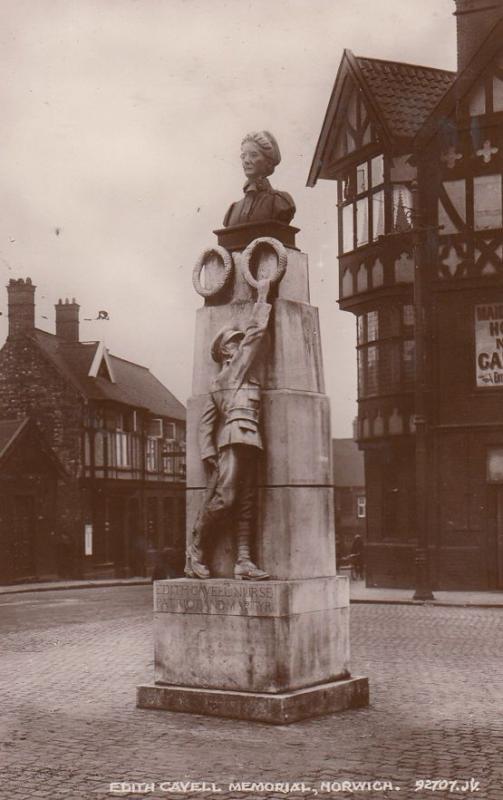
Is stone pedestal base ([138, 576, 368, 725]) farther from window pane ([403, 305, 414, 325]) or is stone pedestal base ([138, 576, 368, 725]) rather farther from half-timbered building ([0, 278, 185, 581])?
half-timbered building ([0, 278, 185, 581])

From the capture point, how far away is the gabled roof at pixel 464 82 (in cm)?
2720

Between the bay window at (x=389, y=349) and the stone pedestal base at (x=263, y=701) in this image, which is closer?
the stone pedestal base at (x=263, y=701)

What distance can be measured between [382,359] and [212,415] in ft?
64.9

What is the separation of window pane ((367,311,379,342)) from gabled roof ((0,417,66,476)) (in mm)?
14347

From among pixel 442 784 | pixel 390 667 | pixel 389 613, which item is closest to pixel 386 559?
pixel 389 613

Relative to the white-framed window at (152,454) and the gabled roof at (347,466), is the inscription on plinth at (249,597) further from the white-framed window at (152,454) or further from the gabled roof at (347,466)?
the gabled roof at (347,466)

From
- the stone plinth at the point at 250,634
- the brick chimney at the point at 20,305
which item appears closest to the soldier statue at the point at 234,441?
the stone plinth at the point at 250,634

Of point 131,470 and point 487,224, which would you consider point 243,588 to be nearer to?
point 487,224

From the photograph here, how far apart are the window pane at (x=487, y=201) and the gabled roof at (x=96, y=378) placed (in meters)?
21.3

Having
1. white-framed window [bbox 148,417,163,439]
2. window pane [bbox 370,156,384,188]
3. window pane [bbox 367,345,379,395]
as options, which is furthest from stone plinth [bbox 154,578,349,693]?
white-framed window [bbox 148,417,163,439]

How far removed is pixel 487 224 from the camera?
27.6 metres

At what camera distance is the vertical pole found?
2538 cm

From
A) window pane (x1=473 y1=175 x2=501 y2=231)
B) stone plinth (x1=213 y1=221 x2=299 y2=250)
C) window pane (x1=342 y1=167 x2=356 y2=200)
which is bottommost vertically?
stone plinth (x1=213 y1=221 x2=299 y2=250)

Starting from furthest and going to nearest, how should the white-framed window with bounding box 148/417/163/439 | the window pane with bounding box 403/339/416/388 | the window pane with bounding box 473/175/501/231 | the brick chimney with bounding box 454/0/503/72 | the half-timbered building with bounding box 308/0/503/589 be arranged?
1. the white-framed window with bounding box 148/417/163/439
2. the window pane with bounding box 403/339/416/388
3. the brick chimney with bounding box 454/0/503/72
4. the window pane with bounding box 473/175/501/231
5. the half-timbered building with bounding box 308/0/503/589
